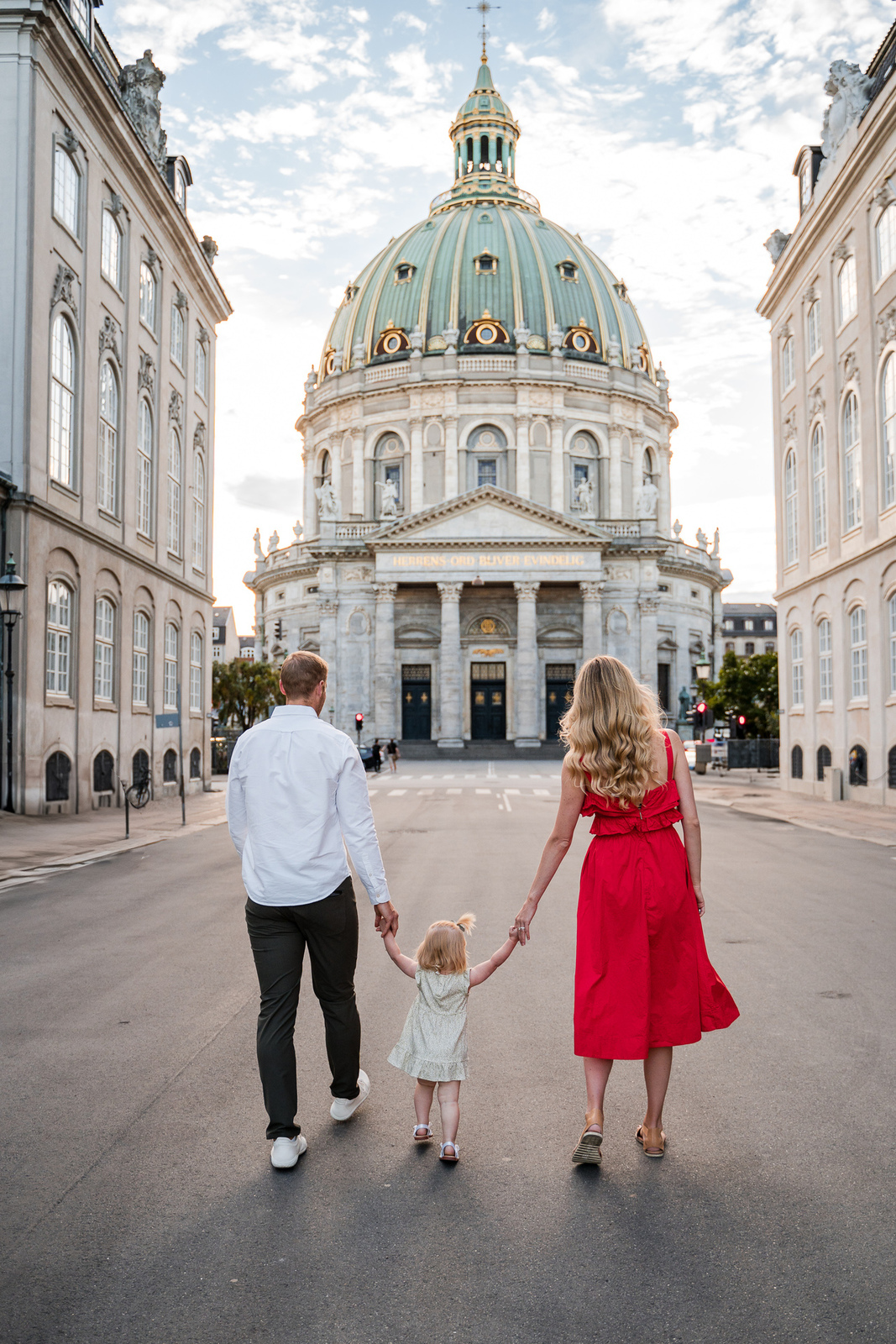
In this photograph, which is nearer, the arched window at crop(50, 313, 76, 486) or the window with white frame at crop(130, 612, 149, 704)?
the arched window at crop(50, 313, 76, 486)

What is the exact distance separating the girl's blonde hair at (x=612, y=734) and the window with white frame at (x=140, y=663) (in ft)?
85.2

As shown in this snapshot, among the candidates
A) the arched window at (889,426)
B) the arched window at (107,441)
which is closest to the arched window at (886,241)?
the arched window at (889,426)

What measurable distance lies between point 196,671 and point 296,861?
107 ft

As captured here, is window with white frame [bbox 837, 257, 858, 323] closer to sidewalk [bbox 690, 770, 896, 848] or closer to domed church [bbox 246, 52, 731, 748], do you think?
sidewalk [bbox 690, 770, 896, 848]

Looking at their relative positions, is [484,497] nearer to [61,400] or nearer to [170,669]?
[170,669]

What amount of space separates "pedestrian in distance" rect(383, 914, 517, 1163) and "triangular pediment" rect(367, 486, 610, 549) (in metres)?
64.2

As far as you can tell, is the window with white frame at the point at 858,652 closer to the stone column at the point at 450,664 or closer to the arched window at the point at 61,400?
the arched window at the point at 61,400

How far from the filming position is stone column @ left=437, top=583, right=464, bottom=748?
67.7 meters

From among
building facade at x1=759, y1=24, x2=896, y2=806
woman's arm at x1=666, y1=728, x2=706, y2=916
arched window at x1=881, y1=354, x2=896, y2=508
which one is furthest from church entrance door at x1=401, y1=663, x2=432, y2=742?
woman's arm at x1=666, y1=728, x2=706, y2=916

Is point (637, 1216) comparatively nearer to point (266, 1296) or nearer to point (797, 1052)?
point (266, 1296)

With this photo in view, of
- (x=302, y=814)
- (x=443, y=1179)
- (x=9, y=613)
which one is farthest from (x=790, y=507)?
(x=443, y=1179)

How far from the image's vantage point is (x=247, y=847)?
5.09 metres

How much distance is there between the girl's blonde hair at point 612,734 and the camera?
15.6 feet

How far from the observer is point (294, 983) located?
4.87m
